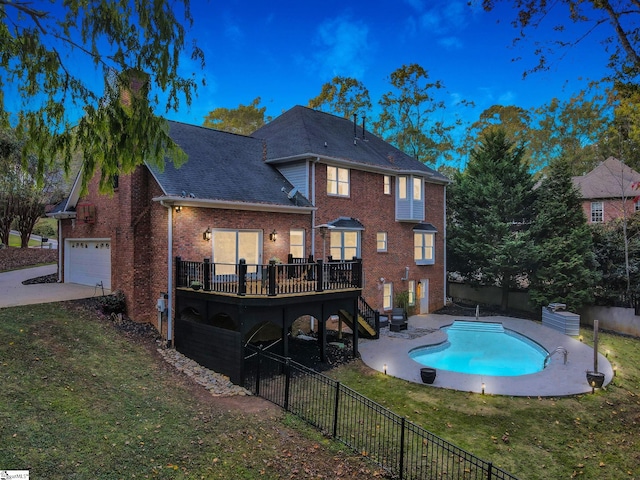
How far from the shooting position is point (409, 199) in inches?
821

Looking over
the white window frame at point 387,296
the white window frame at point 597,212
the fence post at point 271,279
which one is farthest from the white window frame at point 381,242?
the white window frame at point 597,212

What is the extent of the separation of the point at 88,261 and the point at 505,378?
17.9 m

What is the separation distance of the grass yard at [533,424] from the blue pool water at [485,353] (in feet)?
9.44

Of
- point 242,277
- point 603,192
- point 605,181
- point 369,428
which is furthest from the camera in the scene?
point 605,181

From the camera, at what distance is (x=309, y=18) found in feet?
88.8

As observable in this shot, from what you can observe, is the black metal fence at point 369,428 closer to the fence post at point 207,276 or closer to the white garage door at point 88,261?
the fence post at point 207,276

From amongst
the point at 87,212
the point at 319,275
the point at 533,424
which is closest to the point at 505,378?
the point at 533,424

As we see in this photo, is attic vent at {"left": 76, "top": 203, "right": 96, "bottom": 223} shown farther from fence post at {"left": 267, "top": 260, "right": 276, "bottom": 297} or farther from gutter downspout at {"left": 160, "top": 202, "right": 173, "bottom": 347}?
fence post at {"left": 267, "top": 260, "right": 276, "bottom": 297}

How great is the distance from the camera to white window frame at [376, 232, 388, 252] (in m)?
20.1

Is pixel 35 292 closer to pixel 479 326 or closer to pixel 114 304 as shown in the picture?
pixel 114 304

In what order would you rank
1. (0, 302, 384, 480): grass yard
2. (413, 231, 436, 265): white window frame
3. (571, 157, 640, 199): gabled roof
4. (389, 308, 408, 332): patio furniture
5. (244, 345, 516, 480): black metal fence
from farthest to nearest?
(571, 157, 640, 199): gabled roof → (413, 231, 436, 265): white window frame → (389, 308, 408, 332): patio furniture → (244, 345, 516, 480): black metal fence → (0, 302, 384, 480): grass yard

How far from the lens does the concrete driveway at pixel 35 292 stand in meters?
14.4

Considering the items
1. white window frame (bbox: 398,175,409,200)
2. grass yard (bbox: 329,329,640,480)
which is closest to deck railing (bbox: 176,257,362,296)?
grass yard (bbox: 329,329,640,480)

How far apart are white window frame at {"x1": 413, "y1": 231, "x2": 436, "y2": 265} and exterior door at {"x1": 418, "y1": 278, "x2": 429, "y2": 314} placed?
112cm
